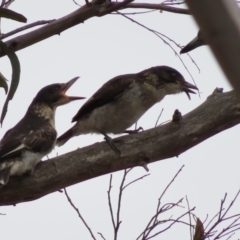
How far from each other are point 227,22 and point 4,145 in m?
3.00

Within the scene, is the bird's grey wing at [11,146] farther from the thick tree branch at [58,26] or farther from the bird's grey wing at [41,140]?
the thick tree branch at [58,26]

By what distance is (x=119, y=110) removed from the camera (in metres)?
4.06

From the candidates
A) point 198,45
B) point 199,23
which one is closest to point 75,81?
point 198,45

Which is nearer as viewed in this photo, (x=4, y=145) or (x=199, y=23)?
(x=199, y=23)

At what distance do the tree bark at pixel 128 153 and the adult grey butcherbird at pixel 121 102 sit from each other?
930 mm

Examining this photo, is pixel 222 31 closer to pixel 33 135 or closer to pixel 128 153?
pixel 128 153

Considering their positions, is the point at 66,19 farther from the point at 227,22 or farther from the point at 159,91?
the point at 227,22

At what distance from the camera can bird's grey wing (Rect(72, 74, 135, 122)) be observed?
13.7 ft

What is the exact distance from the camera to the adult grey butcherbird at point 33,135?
10.2 ft

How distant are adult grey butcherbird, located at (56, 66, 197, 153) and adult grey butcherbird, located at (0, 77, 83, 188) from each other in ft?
0.81

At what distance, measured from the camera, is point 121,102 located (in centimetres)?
411

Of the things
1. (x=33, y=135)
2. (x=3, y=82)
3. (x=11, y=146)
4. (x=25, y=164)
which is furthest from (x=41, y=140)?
(x=3, y=82)

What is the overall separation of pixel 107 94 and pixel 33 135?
87 centimetres

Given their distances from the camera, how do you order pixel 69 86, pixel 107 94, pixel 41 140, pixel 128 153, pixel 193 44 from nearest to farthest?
pixel 128 153
pixel 41 140
pixel 193 44
pixel 107 94
pixel 69 86
